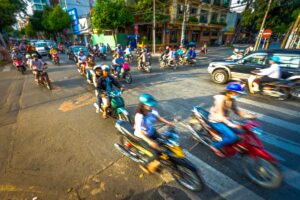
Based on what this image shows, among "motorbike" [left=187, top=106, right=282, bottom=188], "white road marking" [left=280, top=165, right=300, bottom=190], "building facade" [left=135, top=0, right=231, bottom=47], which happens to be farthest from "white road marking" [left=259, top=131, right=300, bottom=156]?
A: "building facade" [left=135, top=0, right=231, bottom=47]

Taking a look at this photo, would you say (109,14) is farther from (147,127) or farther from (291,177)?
(291,177)

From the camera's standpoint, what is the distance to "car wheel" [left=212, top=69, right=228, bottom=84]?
812 cm

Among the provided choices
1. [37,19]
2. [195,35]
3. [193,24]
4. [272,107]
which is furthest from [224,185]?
[37,19]

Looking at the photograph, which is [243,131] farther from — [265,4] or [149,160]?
[265,4]

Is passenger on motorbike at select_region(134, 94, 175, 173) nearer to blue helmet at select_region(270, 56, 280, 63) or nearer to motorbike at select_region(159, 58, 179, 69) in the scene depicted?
blue helmet at select_region(270, 56, 280, 63)

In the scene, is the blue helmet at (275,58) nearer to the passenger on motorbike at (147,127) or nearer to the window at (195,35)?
the passenger on motorbike at (147,127)

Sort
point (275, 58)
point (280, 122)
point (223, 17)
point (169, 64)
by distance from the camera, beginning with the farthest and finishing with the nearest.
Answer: point (223, 17) < point (169, 64) < point (275, 58) < point (280, 122)

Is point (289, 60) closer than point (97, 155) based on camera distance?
No

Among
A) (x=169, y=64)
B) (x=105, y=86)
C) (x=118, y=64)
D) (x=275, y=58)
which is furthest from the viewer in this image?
(x=169, y=64)

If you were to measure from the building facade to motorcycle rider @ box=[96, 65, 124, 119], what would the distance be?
2113 centimetres

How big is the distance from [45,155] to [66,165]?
741 millimetres

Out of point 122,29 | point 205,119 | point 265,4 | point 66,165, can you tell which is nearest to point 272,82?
point 205,119

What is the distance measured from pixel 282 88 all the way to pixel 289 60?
1269 mm

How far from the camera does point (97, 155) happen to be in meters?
3.53
